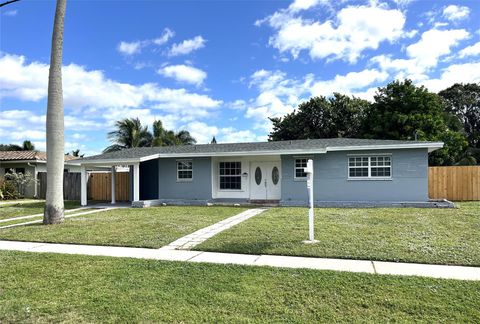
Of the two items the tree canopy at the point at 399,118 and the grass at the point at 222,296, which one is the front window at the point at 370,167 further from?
the grass at the point at 222,296

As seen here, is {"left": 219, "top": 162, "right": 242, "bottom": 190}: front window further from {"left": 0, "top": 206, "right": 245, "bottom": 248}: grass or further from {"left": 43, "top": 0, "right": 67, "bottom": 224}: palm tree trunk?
{"left": 43, "top": 0, "right": 67, "bottom": 224}: palm tree trunk

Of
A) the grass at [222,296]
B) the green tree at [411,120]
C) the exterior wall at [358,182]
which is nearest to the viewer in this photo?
the grass at [222,296]

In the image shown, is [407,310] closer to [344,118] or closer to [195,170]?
[195,170]

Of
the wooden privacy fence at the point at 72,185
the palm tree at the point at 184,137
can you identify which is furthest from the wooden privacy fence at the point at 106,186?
the palm tree at the point at 184,137

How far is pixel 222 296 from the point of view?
4.88 meters

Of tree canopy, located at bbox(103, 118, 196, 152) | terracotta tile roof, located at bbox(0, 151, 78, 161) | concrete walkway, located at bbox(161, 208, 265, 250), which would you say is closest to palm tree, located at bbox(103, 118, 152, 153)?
tree canopy, located at bbox(103, 118, 196, 152)

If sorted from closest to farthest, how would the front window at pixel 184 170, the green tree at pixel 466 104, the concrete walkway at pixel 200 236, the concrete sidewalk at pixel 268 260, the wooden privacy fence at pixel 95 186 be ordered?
the concrete sidewalk at pixel 268 260 → the concrete walkway at pixel 200 236 → the front window at pixel 184 170 → the wooden privacy fence at pixel 95 186 → the green tree at pixel 466 104

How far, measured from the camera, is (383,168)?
16.5 m

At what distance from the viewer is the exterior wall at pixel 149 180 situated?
20.0 m

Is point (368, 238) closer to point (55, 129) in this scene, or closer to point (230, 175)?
point (55, 129)

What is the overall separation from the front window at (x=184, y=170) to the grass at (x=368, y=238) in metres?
7.83

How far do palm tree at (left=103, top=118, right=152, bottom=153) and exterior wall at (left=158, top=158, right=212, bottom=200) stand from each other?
1641 cm

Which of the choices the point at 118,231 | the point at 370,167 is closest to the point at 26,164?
the point at 118,231

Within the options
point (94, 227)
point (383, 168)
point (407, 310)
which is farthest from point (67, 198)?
point (407, 310)
